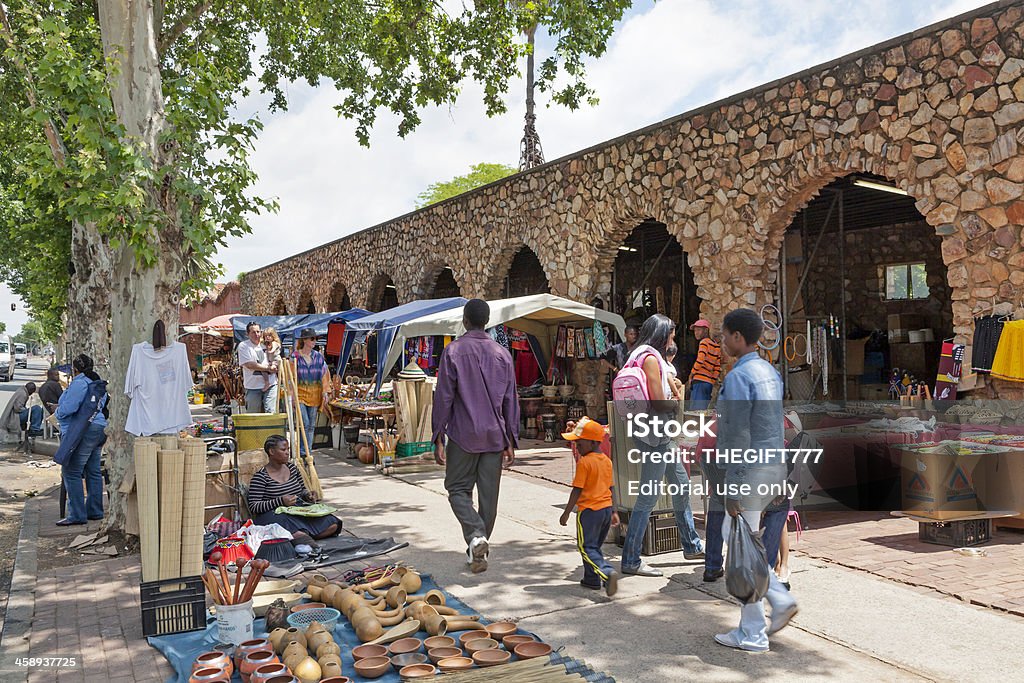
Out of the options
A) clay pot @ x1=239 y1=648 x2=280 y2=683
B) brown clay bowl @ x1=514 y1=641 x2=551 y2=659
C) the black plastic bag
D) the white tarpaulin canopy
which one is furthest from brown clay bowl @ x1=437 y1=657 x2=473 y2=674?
the white tarpaulin canopy

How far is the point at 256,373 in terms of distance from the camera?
998 centimetres

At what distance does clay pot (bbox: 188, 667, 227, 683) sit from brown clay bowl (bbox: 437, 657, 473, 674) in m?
0.97

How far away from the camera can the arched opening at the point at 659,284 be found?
1505cm

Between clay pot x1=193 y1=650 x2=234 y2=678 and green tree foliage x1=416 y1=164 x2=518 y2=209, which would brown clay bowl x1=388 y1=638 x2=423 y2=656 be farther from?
green tree foliage x1=416 y1=164 x2=518 y2=209

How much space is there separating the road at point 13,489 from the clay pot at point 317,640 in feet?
7.52

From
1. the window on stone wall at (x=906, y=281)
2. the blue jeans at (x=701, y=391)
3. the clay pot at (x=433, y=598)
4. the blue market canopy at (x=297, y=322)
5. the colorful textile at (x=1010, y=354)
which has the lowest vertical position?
the clay pot at (x=433, y=598)

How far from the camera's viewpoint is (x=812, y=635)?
13.1 feet

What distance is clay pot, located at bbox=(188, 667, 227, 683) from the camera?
3393 mm

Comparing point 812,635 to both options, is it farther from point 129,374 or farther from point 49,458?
point 49,458

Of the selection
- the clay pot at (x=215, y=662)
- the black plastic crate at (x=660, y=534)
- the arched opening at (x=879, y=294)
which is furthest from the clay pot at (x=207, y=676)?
the arched opening at (x=879, y=294)

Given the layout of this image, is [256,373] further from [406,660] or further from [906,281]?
[906,281]

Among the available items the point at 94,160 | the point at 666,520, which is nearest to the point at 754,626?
the point at 666,520

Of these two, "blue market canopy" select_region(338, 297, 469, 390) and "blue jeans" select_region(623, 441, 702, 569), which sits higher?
"blue market canopy" select_region(338, 297, 469, 390)

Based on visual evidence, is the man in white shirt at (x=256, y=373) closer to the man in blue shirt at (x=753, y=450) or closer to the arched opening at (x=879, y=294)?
the man in blue shirt at (x=753, y=450)
